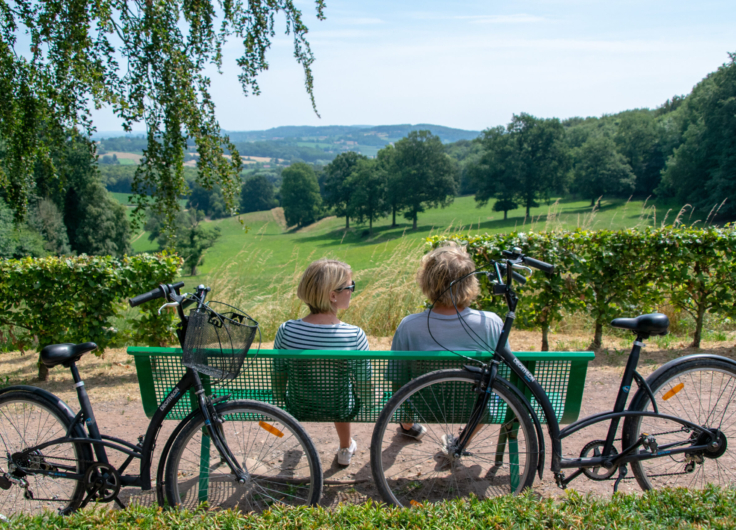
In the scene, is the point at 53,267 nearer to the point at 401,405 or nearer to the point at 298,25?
the point at 298,25

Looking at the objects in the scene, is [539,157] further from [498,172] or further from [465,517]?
[465,517]

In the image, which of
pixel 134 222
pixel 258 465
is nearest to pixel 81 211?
pixel 134 222

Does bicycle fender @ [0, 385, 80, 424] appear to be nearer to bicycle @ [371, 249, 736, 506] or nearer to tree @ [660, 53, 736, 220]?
bicycle @ [371, 249, 736, 506]

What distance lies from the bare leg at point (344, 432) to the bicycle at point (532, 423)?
0.39m

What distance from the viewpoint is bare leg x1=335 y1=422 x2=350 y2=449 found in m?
3.03

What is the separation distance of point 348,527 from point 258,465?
39.3 inches

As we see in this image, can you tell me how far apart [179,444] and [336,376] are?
79 cm

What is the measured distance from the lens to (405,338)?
292 centimetres

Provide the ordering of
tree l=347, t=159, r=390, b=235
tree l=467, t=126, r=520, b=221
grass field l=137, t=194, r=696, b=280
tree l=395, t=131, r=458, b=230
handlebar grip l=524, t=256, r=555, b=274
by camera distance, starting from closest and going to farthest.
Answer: handlebar grip l=524, t=256, r=555, b=274 → grass field l=137, t=194, r=696, b=280 → tree l=467, t=126, r=520, b=221 → tree l=395, t=131, r=458, b=230 → tree l=347, t=159, r=390, b=235

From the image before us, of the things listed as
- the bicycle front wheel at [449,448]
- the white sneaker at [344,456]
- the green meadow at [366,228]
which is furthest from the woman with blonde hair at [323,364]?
the green meadow at [366,228]

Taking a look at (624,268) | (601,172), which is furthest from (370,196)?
(624,268)

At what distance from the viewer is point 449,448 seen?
8.26 feet

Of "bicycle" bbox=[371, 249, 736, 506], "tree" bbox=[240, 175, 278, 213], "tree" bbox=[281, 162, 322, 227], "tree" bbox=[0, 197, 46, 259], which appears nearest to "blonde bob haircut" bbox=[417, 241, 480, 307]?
"bicycle" bbox=[371, 249, 736, 506]

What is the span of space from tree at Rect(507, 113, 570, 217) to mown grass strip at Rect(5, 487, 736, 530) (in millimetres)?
57977
